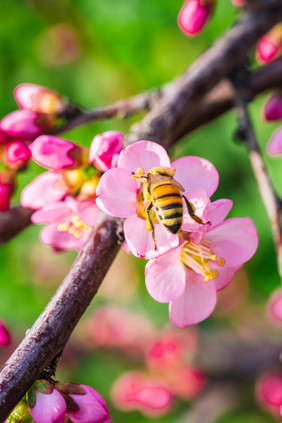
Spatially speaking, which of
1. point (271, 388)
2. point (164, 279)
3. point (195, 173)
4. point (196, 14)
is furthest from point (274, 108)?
point (271, 388)

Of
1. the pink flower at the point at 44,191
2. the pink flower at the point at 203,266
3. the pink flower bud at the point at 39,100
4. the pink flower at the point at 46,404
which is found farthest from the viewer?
the pink flower bud at the point at 39,100

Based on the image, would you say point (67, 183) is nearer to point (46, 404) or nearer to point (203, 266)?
point (203, 266)

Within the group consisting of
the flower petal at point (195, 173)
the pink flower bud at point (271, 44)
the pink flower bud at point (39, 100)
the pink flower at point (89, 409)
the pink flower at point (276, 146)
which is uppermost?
the pink flower bud at point (271, 44)

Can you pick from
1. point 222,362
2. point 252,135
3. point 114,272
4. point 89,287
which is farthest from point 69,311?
point 114,272

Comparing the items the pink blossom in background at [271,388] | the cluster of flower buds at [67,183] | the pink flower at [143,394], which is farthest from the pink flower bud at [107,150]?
the pink flower at [143,394]

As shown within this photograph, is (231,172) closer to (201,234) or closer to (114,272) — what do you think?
(114,272)

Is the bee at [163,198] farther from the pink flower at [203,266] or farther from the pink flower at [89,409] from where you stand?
the pink flower at [89,409]

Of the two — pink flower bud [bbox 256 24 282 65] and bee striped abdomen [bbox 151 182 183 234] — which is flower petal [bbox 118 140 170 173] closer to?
bee striped abdomen [bbox 151 182 183 234]
